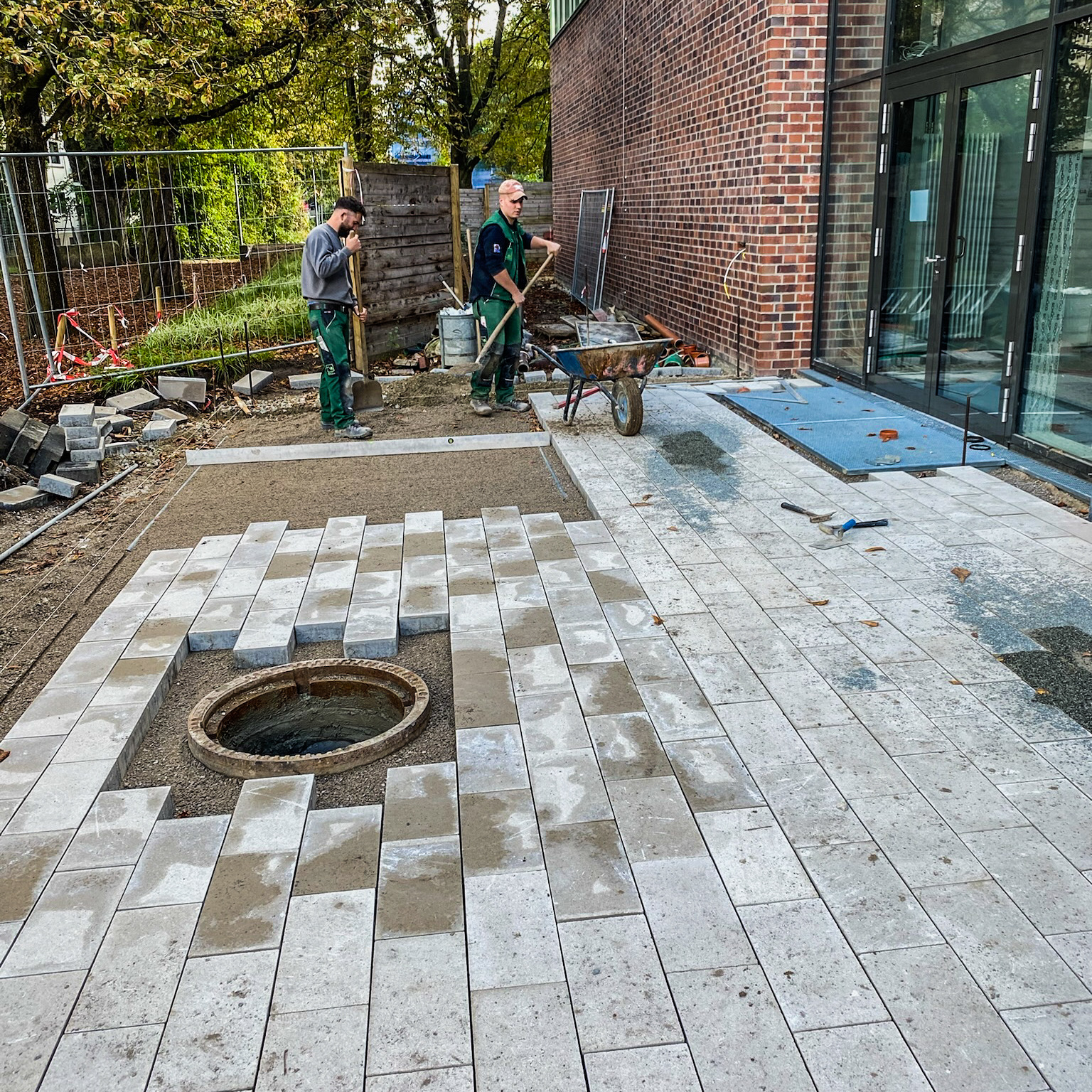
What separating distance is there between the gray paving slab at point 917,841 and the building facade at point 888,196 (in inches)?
159

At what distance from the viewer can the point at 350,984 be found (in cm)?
253

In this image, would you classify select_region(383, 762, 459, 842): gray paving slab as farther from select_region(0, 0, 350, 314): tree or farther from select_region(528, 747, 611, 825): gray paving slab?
select_region(0, 0, 350, 314): tree

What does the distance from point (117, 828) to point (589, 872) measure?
158cm

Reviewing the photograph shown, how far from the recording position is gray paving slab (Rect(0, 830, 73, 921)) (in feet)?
9.56

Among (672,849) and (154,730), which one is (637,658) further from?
(154,730)

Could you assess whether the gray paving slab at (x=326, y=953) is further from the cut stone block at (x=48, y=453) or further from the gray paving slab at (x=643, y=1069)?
the cut stone block at (x=48, y=453)

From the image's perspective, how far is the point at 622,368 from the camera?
7.87 meters

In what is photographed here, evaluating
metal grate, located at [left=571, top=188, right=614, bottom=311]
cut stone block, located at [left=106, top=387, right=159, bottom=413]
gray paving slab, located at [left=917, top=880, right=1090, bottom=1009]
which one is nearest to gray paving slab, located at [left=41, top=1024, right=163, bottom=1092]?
gray paving slab, located at [left=917, top=880, right=1090, bottom=1009]

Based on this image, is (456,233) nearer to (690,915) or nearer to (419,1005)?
(690,915)

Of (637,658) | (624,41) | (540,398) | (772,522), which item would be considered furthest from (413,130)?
(637,658)

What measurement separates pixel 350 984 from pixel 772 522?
413 centimetres

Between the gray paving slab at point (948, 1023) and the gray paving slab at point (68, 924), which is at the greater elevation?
the gray paving slab at point (948, 1023)

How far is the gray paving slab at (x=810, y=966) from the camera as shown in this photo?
7.87 feet

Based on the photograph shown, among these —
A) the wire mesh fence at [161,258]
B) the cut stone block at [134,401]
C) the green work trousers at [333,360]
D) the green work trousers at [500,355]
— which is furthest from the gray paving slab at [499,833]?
the wire mesh fence at [161,258]
